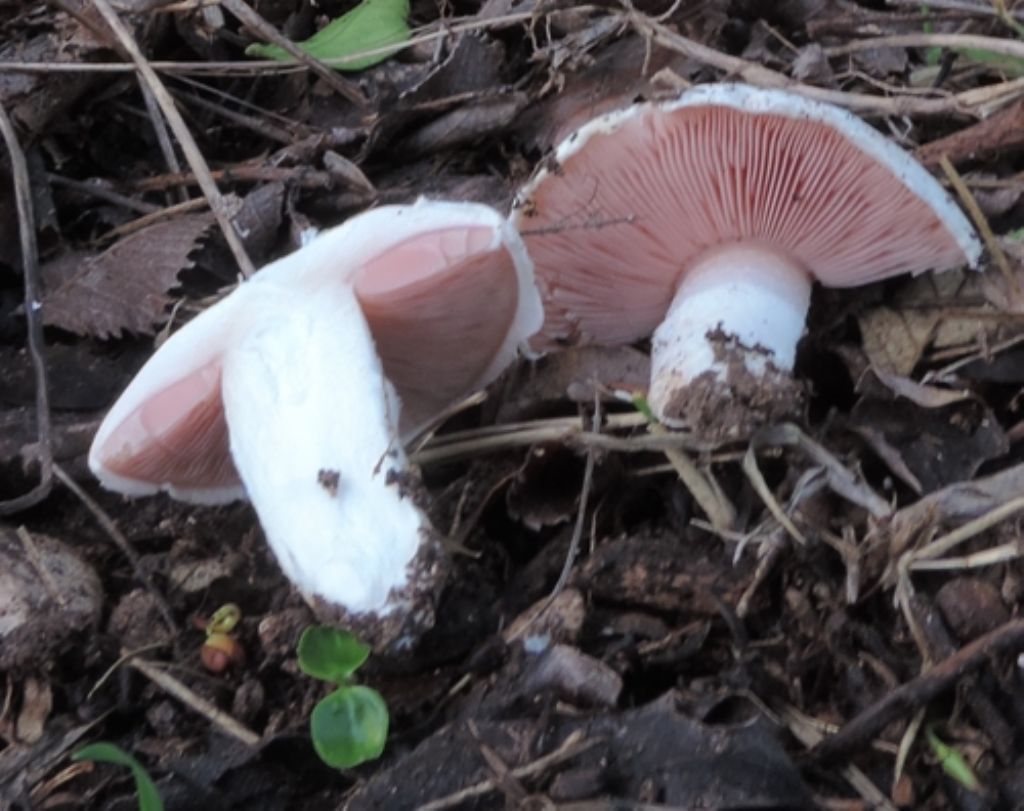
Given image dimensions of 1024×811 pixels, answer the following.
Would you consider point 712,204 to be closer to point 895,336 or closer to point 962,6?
point 895,336

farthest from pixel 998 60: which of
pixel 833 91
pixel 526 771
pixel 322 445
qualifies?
pixel 526 771

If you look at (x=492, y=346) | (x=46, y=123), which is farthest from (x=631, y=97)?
(x=46, y=123)

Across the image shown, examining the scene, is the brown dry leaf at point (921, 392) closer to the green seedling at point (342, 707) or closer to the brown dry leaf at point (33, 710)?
the green seedling at point (342, 707)

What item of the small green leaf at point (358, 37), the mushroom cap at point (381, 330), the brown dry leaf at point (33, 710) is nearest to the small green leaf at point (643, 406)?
the mushroom cap at point (381, 330)

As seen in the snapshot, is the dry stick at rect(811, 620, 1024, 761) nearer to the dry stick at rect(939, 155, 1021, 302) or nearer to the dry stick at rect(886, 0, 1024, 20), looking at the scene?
the dry stick at rect(939, 155, 1021, 302)

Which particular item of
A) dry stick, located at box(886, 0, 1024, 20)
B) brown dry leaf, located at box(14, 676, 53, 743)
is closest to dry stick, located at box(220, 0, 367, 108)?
dry stick, located at box(886, 0, 1024, 20)

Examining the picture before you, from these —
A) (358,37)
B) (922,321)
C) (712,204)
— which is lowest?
(922,321)

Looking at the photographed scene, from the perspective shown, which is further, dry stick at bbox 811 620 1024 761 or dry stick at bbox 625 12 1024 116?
dry stick at bbox 625 12 1024 116
